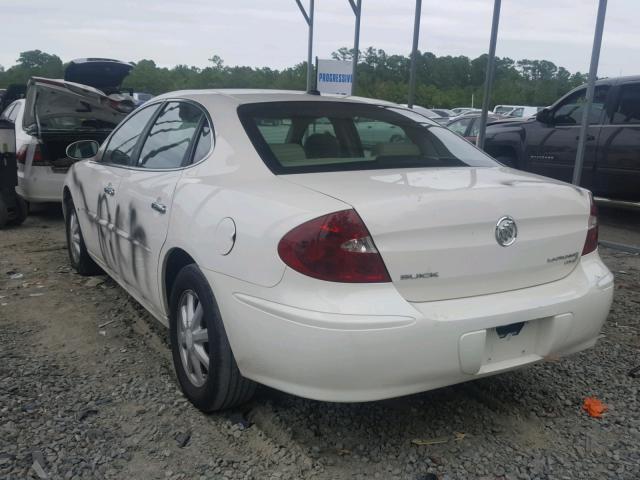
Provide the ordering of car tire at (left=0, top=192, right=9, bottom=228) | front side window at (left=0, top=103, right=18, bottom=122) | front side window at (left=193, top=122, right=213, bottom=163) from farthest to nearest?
1. front side window at (left=0, top=103, right=18, bottom=122)
2. car tire at (left=0, top=192, right=9, bottom=228)
3. front side window at (left=193, top=122, right=213, bottom=163)

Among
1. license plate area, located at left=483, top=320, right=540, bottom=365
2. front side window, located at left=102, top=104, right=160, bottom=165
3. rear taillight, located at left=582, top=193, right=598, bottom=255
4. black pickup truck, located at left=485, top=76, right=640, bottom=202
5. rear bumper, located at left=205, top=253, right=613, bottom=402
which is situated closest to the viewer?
rear bumper, located at left=205, top=253, right=613, bottom=402

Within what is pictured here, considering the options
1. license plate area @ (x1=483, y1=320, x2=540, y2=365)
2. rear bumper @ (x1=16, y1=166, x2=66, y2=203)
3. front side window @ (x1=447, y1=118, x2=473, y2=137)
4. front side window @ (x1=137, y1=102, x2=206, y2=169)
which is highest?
front side window @ (x1=137, y1=102, x2=206, y2=169)

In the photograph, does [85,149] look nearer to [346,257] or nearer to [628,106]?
[346,257]

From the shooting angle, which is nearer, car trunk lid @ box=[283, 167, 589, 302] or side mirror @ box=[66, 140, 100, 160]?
car trunk lid @ box=[283, 167, 589, 302]

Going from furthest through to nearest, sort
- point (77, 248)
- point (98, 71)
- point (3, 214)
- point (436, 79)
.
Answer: point (436, 79), point (98, 71), point (3, 214), point (77, 248)

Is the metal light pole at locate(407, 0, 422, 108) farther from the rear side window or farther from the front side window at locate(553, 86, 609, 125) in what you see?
the rear side window

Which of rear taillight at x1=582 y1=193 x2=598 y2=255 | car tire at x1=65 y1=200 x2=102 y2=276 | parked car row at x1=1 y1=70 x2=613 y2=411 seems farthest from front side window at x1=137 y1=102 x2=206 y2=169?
rear taillight at x1=582 y1=193 x2=598 y2=255

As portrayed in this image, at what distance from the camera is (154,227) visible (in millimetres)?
3244

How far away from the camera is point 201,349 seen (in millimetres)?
2918

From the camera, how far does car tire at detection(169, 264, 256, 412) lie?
8.86 ft

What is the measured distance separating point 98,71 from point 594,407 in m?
9.12

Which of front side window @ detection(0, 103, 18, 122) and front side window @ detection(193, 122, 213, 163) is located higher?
front side window @ detection(193, 122, 213, 163)

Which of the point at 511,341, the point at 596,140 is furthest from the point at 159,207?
the point at 596,140

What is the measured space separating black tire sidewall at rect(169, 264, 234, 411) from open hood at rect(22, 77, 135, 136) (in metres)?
5.53
